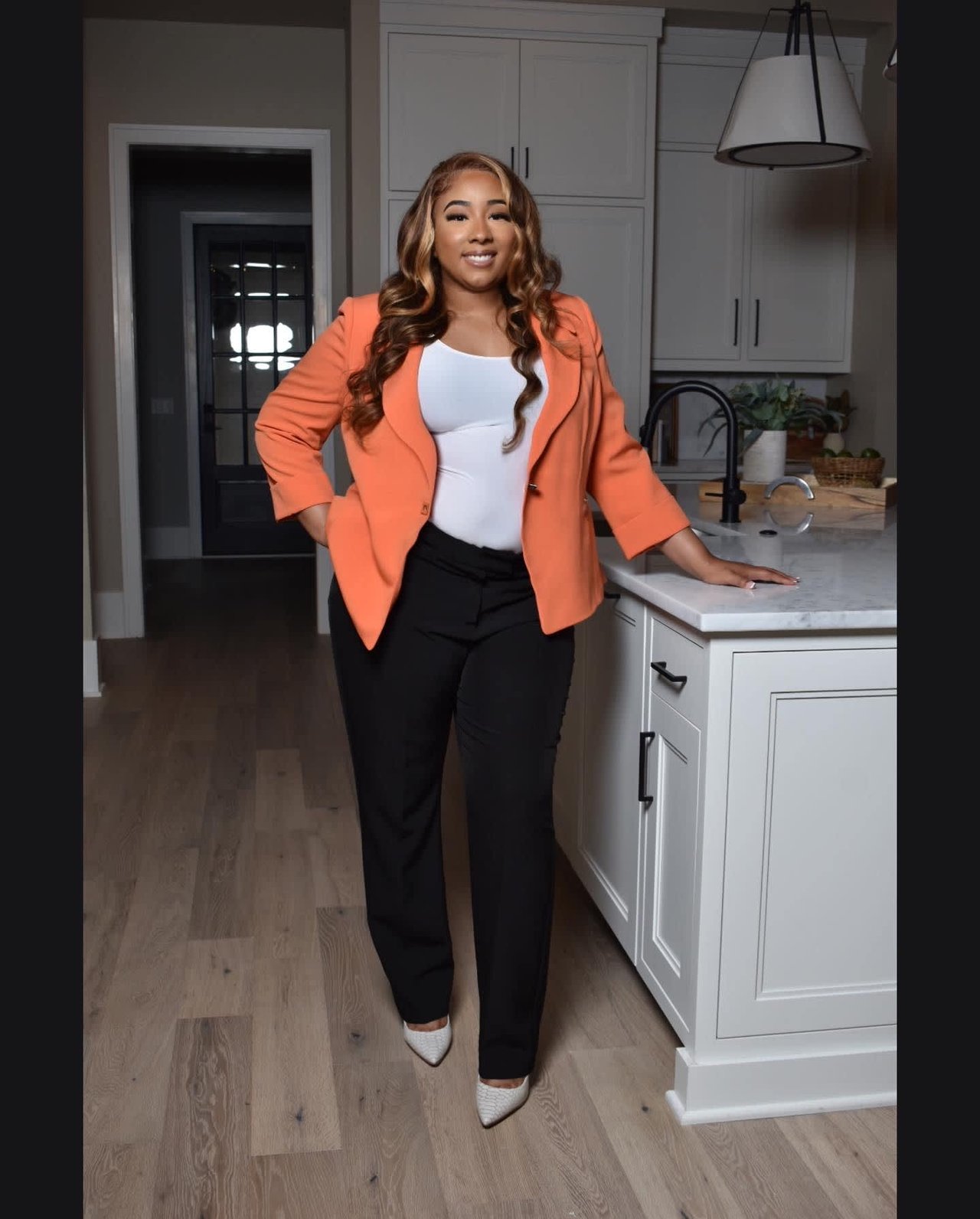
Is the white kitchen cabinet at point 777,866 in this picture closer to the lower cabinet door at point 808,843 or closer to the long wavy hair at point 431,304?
the lower cabinet door at point 808,843

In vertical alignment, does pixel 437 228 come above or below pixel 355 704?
above

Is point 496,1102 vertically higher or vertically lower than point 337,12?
lower

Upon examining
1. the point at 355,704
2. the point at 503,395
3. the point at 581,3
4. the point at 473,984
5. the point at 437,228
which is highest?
the point at 581,3

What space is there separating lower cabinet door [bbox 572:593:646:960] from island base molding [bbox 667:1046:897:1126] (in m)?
0.35

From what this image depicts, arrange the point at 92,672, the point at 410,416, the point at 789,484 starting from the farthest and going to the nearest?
the point at 92,672 < the point at 789,484 < the point at 410,416

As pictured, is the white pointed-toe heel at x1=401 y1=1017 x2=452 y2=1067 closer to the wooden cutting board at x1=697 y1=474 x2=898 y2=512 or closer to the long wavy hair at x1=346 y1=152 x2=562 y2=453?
the long wavy hair at x1=346 y1=152 x2=562 y2=453

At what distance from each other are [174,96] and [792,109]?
2.98 m

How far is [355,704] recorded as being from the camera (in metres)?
1.87

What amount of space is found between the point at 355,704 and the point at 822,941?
798mm

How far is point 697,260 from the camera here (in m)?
5.05

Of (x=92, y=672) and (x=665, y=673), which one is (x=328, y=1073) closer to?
(x=665, y=673)

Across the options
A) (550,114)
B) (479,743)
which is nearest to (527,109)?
(550,114)

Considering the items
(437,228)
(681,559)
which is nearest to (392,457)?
(437,228)
